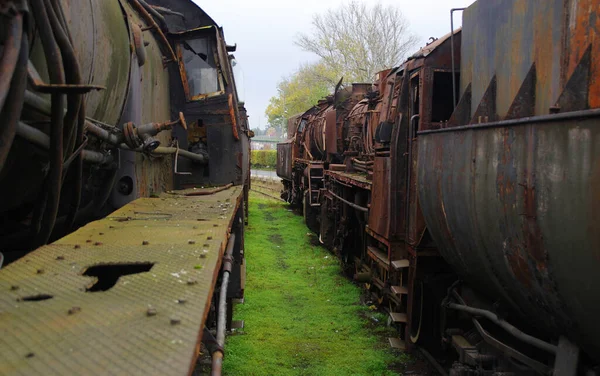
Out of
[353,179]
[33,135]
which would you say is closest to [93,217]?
[33,135]

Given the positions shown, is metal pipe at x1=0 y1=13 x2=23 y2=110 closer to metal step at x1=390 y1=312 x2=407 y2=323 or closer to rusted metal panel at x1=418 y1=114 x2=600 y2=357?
Answer: rusted metal panel at x1=418 y1=114 x2=600 y2=357

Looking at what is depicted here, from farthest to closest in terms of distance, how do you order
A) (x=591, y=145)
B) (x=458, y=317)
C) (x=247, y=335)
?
(x=247, y=335), (x=458, y=317), (x=591, y=145)

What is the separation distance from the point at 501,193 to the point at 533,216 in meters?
0.33

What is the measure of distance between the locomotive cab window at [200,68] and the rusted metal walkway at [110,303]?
3.85m

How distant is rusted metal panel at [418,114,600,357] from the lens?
7.40ft

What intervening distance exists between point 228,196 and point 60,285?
3.19m

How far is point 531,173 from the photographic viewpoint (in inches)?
102

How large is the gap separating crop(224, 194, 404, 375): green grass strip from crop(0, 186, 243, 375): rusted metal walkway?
110 inches

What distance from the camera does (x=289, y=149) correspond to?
1848cm

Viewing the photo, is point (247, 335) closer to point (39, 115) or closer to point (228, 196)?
point (228, 196)

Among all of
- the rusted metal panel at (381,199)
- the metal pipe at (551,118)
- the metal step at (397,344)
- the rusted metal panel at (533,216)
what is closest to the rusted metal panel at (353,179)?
the rusted metal panel at (381,199)

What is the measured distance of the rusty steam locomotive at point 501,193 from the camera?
2.39m

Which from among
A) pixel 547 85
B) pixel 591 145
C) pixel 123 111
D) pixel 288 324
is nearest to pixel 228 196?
pixel 123 111

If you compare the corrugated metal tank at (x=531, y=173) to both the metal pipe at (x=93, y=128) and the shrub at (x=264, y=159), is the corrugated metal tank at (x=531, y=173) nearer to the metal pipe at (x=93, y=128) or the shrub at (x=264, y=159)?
the metal pipe at (x=93, y=128)
